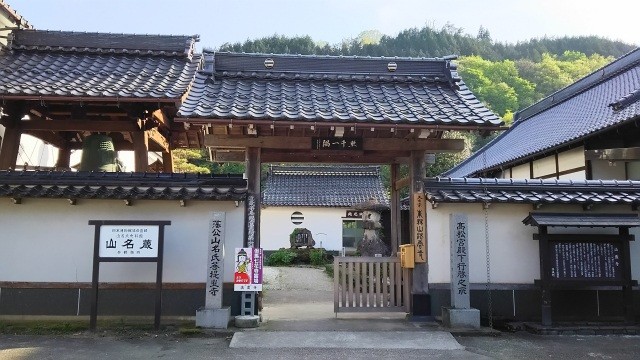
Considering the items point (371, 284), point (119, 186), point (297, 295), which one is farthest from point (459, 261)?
point (297, 295)

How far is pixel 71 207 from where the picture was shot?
329 inches

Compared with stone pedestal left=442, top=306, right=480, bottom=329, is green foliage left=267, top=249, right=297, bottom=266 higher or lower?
higher

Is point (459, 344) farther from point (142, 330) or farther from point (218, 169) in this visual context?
point (218, 169)

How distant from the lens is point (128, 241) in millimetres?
7672

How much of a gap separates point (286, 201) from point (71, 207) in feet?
65.6

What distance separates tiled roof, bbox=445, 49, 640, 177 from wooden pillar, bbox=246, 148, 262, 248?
821cm

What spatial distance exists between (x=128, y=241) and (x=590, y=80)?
59.8 ft

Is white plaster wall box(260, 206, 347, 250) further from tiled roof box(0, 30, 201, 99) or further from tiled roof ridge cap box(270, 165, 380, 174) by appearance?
tiled roof box(0, 30, 201, 99)

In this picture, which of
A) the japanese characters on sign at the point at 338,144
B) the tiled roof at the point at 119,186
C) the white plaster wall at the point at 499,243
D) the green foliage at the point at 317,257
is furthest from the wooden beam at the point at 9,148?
the green foliage at the point at 317,257

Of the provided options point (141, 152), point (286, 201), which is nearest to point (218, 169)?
point (286, 201)

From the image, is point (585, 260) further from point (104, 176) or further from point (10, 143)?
point (10, 143)

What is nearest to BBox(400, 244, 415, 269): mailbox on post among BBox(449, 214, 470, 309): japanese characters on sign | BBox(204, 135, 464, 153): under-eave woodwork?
BBox(449, 214, 470, 309): japanese characters on sign

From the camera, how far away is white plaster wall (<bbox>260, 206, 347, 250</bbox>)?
28.0 metres

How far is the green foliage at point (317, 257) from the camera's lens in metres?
23.9
